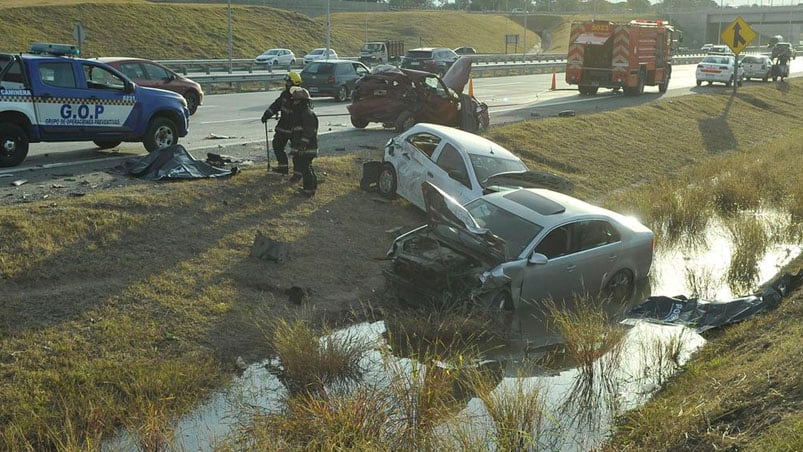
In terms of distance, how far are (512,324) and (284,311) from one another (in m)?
2.81

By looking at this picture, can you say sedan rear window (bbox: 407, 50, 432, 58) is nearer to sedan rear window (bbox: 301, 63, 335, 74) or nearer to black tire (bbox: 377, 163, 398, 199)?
sedan rear window (bbox: 301, 63, 335, 74)

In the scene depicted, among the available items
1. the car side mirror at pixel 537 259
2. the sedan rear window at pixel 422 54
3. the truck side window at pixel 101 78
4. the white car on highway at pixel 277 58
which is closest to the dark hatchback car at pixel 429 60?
the sedan rear window at pixel 422 54

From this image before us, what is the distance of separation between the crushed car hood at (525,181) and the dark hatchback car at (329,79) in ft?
52.2

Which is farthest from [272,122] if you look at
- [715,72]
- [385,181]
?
[715,72]

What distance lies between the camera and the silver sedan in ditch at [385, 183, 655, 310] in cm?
1035

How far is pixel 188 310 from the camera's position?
33.9ft

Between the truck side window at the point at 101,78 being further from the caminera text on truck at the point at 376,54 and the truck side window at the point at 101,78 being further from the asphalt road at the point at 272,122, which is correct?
the caminera text on truck at the point at 376,54

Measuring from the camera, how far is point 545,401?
8203 mm

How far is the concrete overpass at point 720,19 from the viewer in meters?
112

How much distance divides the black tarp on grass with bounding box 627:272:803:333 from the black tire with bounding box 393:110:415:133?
9.93 metres

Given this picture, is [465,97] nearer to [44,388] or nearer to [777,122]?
[44,388]

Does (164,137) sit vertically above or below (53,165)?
above

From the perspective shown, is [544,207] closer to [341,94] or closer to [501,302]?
[501,302]

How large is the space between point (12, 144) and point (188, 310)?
19.3 ft
